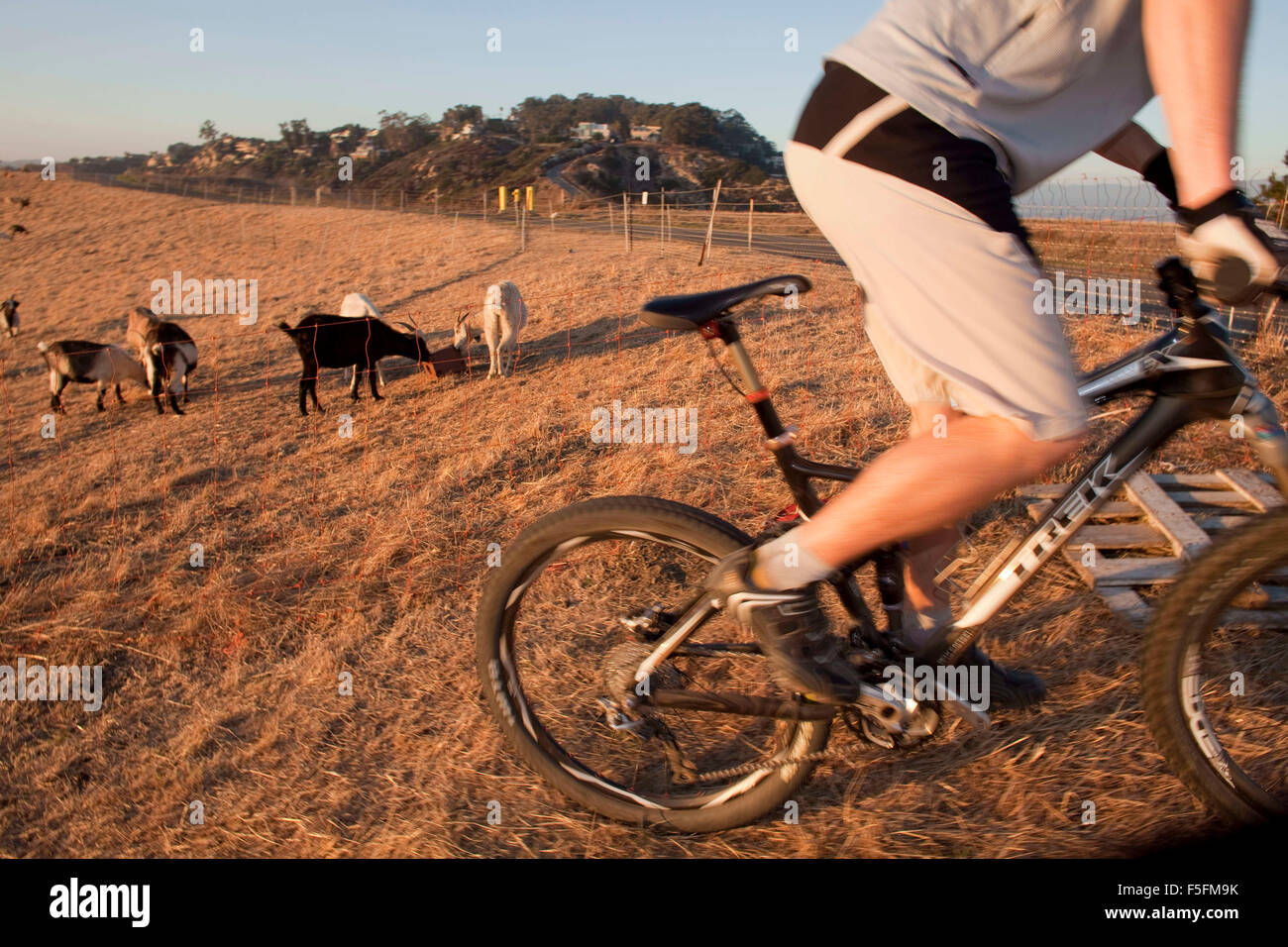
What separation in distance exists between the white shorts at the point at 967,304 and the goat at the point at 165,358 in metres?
11.3

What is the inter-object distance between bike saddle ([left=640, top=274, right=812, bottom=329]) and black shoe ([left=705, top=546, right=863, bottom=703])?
52 cm

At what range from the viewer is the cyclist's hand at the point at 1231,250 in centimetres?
133

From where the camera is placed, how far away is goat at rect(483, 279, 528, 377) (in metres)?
10.5

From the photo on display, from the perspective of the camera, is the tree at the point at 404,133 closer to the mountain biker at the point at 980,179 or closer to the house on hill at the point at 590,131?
the house on hill at the point at 590,131

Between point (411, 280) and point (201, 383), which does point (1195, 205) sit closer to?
point (201, 383)

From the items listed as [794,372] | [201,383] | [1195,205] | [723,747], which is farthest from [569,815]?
[201,383]

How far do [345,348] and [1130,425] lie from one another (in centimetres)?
1027

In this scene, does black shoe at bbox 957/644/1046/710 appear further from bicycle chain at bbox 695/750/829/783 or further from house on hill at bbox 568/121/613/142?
house on hill at bbox 568/121/613/142

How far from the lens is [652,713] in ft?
6.78

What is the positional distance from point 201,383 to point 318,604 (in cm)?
1046

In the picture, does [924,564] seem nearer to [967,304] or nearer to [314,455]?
[967,304]

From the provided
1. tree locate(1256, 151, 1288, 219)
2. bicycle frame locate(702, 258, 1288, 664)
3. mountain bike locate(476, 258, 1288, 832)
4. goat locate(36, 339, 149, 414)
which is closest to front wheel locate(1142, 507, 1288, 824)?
mountain bike locate(476, 258, 1288, 832)

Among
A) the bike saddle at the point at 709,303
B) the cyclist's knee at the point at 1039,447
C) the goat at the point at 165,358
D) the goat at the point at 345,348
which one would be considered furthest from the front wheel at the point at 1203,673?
the goat at the point at 165,358
